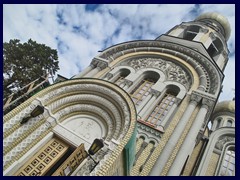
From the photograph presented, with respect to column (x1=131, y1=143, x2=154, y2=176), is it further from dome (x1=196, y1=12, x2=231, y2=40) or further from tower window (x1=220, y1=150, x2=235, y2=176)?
dome (x1=196, y1=12, x2=231, y2=40)

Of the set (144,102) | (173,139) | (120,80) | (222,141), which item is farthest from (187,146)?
(120,80)

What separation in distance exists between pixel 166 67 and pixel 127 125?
5749mm

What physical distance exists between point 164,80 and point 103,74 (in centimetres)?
312

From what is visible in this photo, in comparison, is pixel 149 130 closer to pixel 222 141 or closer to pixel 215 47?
pixel 222 141

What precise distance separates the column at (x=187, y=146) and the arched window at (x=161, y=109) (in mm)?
1538

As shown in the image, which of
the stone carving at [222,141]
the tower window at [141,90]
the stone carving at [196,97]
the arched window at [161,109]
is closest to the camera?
the stone carving at [222,141]

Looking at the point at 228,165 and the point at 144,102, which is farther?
the point at 144,102

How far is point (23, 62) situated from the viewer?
52.5 ft

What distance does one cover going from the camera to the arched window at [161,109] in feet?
35.0

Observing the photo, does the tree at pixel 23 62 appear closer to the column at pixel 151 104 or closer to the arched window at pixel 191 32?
the column at pixel 151 104

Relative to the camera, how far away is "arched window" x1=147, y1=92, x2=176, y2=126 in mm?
10676

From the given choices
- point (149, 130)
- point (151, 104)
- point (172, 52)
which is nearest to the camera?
point (149, 130)

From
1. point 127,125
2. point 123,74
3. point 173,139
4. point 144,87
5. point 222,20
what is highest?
point 222,20

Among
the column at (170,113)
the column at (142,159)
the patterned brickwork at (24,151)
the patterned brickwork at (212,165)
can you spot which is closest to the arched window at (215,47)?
the column at (170,113)
